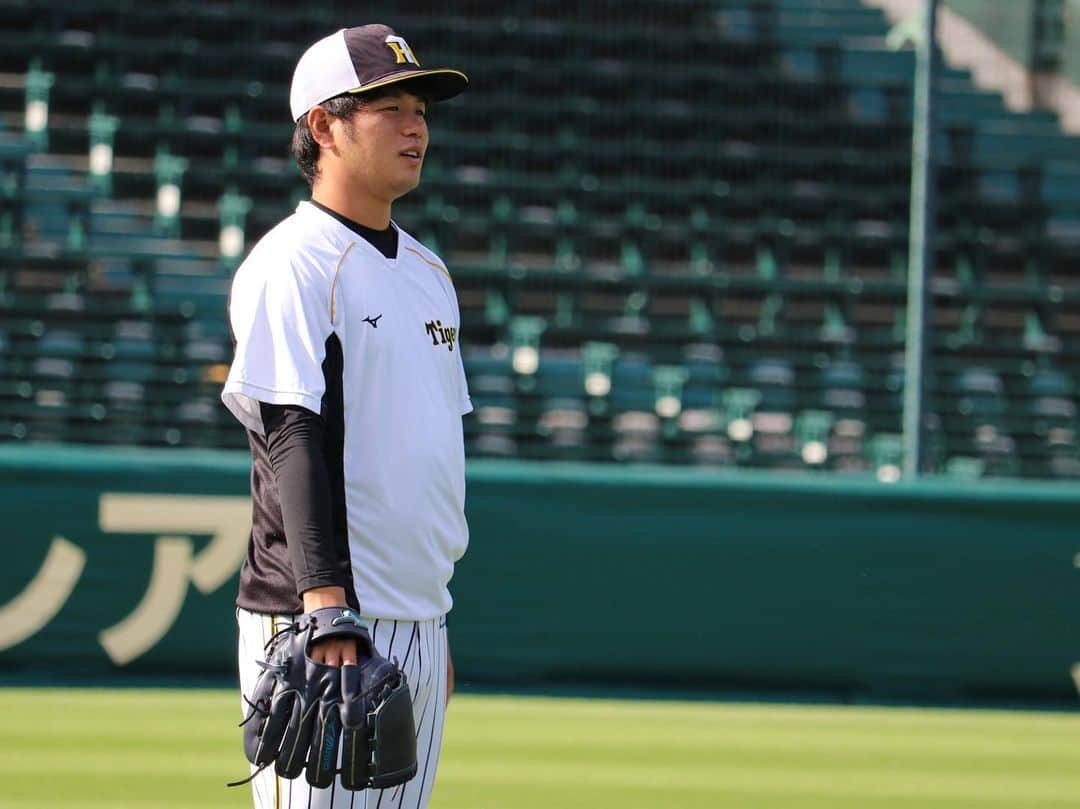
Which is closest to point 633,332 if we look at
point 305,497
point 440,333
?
point 440,333

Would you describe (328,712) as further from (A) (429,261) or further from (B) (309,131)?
(B) (309,131)

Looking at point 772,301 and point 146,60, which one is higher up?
point 146,60

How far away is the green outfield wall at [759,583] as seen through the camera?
7723 mm

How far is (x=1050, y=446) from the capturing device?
11.9 meters

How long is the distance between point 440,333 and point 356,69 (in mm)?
470

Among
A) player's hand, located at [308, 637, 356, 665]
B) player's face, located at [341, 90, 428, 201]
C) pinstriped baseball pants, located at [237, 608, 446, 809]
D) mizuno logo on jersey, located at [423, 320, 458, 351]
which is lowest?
pinstriped baseball pants, located at [237, 608, 446, 809]

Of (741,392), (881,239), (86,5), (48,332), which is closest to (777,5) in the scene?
(881,239)

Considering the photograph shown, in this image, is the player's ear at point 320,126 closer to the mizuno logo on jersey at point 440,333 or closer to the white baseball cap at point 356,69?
the white baseball cap at point 356,69

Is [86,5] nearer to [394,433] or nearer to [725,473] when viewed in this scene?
[725,473]

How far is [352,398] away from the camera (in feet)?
8.33

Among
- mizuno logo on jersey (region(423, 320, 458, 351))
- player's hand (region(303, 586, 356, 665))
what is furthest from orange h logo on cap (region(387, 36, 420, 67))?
player's hand (region(303, 586, 356, 665))

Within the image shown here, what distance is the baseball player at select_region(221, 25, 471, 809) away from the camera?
2.46 metres

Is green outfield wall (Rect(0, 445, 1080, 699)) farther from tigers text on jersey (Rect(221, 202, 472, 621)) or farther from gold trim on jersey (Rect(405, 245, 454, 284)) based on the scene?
tigers text on jersey (Rect(221, 202, 472, 621))

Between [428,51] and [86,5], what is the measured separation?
3.19m
